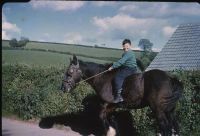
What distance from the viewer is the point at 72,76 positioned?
1013cm

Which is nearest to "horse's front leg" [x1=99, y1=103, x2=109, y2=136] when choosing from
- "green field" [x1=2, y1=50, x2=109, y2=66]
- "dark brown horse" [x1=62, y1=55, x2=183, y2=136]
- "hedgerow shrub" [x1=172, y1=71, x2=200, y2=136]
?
"dark brown horse" [x1=62, y1=55, x2=183, y2=136]

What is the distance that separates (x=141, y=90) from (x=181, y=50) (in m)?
10.4

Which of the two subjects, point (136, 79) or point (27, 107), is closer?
point (136, 79)

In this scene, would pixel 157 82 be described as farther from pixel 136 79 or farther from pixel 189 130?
pixel 189 130

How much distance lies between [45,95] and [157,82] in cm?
589

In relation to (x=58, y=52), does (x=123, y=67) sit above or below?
below

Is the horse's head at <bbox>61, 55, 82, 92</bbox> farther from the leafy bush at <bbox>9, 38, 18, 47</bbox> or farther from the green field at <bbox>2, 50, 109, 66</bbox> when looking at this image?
the leafy bush at <bbox>9, 38, 18, 47</bbox>

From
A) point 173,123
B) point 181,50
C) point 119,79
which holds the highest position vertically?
point 181,50

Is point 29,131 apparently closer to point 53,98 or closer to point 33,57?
point 53,98

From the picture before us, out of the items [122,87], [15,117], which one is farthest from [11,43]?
[122,87]

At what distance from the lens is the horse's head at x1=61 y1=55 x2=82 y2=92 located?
10.1 meters

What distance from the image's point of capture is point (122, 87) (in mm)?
9555

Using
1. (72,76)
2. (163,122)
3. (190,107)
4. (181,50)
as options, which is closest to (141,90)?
(163,122)

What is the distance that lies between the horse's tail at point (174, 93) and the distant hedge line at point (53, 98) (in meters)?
0.65
